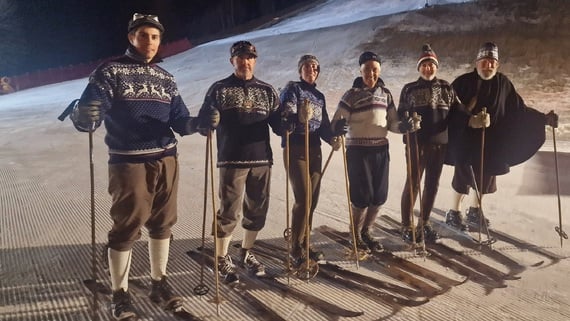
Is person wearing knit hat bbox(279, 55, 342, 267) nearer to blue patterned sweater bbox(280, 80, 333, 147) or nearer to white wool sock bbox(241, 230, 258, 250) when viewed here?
blue patterned sweater bbox(280, 80, 333, 147)

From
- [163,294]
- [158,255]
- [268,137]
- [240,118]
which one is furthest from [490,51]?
[163,294]

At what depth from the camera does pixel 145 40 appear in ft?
7.78

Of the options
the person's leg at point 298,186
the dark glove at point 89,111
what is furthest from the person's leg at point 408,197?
the dark glove at point 89,111

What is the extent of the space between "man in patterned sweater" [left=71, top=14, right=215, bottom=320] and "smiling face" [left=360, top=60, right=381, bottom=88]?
1.32 metres

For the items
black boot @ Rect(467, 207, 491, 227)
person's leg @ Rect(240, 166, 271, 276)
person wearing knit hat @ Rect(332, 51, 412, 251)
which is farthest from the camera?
black boot @ Rect(467, 207, 491, 227)

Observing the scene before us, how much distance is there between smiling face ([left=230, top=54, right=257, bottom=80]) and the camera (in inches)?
109

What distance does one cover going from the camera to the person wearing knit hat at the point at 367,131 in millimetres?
3271

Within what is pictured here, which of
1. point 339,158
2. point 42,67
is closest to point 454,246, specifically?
point 339,158

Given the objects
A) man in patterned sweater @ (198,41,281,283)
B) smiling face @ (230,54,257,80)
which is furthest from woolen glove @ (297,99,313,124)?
smiling face @ (230,54,257,80)

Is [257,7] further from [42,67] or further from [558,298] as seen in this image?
[558,298]

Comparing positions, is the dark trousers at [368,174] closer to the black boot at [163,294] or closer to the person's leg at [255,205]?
the person's leg at [255,205]

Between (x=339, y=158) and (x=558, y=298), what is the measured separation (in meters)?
3.79

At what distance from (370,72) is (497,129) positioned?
4.84 ft

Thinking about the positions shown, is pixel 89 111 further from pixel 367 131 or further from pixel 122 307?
pixel 367 131
